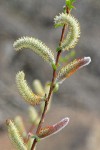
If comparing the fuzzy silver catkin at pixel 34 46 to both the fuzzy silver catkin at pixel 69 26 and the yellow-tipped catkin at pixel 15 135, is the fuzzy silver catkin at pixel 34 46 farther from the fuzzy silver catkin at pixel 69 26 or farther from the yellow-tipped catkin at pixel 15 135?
the yellow-tipped catkin at pixel 15 135

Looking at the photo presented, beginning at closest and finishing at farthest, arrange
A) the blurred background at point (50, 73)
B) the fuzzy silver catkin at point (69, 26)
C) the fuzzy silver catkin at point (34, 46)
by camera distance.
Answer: the fuzzy silver catkin at point (69, 26), the fuzzy silver catkin at point (34, 46), the blurred background at point (50, 73)

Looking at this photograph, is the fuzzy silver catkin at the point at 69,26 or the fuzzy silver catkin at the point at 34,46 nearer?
the fuzzy silver catkin at the point at 69,26

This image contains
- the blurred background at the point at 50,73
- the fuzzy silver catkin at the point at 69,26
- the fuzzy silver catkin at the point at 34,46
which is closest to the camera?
the fuzzy silver catkin at the point at 69,26

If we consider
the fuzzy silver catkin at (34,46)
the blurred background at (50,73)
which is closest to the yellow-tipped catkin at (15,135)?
the fuzzy silver catkin at (34,46)

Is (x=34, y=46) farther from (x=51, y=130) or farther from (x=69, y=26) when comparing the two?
(x=51, y=130)

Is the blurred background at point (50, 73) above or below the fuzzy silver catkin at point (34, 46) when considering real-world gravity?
above

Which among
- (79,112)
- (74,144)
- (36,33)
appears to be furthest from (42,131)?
(36,33)

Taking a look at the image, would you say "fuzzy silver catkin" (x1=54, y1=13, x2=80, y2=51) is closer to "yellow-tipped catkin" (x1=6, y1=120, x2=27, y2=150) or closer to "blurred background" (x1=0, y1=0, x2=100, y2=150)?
"yellow-tipped catkin" (x1=6, y1=120, x2=27, y2=150)

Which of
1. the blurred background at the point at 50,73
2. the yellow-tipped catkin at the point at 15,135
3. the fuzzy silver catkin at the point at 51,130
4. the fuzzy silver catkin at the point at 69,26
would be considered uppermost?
the blurred background at the point at 50,73
